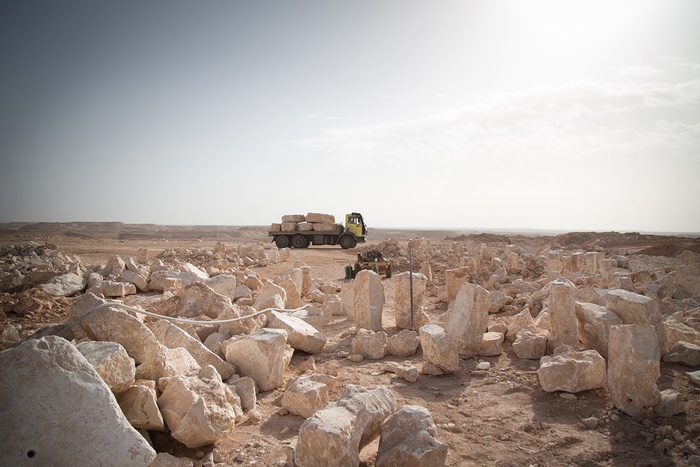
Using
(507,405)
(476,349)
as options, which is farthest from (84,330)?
(476,349)

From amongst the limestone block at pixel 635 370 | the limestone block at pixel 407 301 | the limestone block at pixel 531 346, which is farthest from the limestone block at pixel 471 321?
the limestone block at pixel 635 370

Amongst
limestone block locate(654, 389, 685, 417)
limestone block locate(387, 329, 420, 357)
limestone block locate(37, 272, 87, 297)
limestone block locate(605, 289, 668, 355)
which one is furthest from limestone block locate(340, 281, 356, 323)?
limestone block locate(37, 272, 87, 297)

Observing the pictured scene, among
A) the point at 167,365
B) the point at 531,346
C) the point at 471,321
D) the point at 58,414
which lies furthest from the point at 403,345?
the point at 58,414

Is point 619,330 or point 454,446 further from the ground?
point 619,330

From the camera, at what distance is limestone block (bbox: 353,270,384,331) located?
20.7 ft

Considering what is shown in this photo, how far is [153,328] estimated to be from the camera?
4.39 meters

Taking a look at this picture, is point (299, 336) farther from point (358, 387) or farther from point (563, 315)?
point (563, 315)

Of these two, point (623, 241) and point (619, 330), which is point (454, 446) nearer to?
point (619, 330)

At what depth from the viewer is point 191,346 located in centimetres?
401

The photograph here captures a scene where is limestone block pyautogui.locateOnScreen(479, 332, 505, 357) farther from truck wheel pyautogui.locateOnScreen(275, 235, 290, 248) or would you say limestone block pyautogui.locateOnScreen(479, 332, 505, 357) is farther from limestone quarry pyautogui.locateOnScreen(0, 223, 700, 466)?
truck wheel pyautogui.locateOnScreen(275, 235, 290, 248)

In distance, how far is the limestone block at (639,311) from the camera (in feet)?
14.0

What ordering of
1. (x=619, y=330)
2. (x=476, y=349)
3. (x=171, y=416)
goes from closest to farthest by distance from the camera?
(x=171, y=416) → (x=619, y=330) → (x=476, y=349)

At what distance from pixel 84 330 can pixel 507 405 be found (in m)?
4.08

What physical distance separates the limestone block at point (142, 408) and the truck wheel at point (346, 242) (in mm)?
21067
